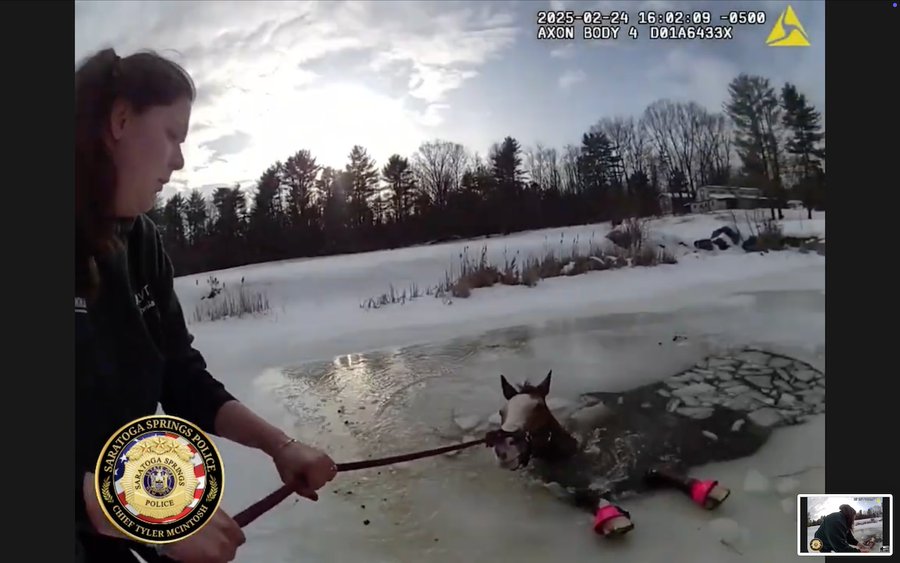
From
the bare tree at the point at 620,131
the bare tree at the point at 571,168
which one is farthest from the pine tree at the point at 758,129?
the bare tree at the point at 571,168

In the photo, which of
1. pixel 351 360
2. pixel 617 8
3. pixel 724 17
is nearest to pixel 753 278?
pixel 724 17

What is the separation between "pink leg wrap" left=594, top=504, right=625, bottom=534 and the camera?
1.70m

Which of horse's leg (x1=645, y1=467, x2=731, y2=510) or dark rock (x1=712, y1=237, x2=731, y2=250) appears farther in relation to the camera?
dark rock (x1=712, y1=237, x2=731, y2=250)

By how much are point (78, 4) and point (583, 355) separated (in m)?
1.69

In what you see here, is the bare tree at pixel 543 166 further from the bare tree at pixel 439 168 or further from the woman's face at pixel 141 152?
the woman's face at pixel 141 152

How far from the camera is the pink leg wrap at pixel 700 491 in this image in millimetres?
1747

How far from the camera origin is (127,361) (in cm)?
169

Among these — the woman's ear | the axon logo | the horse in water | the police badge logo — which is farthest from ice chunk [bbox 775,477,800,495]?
the woman's ear

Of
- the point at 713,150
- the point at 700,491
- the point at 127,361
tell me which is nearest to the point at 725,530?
the point at 700,491

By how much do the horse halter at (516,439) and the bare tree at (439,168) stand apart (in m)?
0.65

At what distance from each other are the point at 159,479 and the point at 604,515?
116cm

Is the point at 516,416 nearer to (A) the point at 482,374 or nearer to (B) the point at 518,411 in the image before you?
(B) the point at 518,411

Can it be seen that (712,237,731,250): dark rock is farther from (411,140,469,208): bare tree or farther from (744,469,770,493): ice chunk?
(411,140,469,208): bare tree

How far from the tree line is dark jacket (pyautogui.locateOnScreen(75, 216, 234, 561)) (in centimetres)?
21
